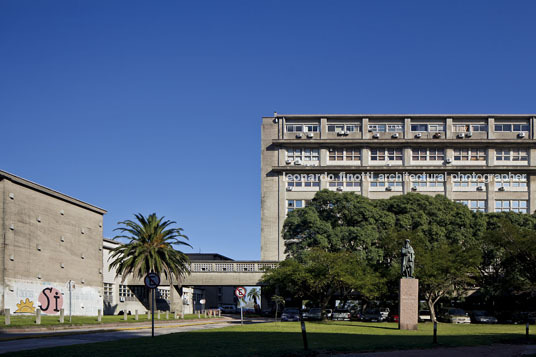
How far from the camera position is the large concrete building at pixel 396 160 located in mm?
87500

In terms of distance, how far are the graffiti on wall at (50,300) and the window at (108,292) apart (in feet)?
57.1

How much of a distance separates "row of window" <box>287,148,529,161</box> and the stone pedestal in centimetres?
5354

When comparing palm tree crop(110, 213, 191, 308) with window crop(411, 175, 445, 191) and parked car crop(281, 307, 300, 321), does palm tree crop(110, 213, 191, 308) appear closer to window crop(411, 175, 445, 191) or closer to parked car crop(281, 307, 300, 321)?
parked car crop(281, 307, 300, 321)

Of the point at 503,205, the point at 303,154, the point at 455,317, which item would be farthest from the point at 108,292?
the point at 503,205

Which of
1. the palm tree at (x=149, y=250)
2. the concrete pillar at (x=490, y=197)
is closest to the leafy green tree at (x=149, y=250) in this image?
the palm tree at (x=149, y=250)

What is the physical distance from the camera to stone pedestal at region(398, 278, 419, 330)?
121 feet

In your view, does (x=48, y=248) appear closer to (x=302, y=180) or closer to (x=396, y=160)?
(x=302, y=180)

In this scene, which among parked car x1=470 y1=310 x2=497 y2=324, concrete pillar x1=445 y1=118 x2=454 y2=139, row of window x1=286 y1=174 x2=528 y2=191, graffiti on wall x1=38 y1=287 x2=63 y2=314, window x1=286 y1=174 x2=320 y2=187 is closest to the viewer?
graffiti on wall x1=38 y1=287 x2=63 y2=314

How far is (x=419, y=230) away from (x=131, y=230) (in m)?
29.2

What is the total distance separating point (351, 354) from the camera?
1950 cm

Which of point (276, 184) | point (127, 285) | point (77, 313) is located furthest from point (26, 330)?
point (276, 184)

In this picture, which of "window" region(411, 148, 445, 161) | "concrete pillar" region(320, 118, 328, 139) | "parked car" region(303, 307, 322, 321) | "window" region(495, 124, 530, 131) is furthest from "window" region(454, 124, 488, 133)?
"parked car" region(303, 307, 322, 321)

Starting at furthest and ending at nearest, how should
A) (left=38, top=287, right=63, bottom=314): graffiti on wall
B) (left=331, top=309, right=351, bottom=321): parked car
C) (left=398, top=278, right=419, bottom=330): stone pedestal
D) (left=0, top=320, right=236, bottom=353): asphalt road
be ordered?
(left=331, top=309, right=351, bottom=321): parked car → (left=38, top=287, right=63, bottom=314): graffiti on wall → (left=398, top=278, right=419, bottom=330): stone pedestal → (left=0, top=320, right=236, bottom=353): asphalt road

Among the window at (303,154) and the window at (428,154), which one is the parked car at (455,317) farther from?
the window at (303,154)
